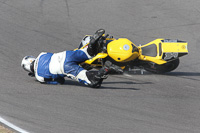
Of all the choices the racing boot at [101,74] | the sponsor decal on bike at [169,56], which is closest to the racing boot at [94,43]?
the racing boot at [101,74]

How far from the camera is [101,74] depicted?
7578 mm

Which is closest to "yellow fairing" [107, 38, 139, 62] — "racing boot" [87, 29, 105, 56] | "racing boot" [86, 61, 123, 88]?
"racing boot" [87, 29, 105, 56]

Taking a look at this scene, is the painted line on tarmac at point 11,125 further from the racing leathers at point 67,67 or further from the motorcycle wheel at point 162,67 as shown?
the motorcycle wheel at point 162,67

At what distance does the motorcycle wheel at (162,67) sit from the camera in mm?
9308

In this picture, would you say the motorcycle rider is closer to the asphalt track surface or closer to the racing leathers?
the racing leathers

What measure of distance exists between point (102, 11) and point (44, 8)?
210 cm

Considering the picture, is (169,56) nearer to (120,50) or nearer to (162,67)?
(162,67)

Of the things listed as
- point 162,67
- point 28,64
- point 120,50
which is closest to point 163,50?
point 162,67

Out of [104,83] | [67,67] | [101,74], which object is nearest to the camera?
[101,74]

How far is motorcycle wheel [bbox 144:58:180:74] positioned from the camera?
9308 mm

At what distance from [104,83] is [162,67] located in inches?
62.3

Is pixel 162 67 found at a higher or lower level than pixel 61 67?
lower

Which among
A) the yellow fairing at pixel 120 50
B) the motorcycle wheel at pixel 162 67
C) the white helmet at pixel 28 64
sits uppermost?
the yellow fairing at pixel 120 50

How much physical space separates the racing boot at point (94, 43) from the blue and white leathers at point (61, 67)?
107mm
